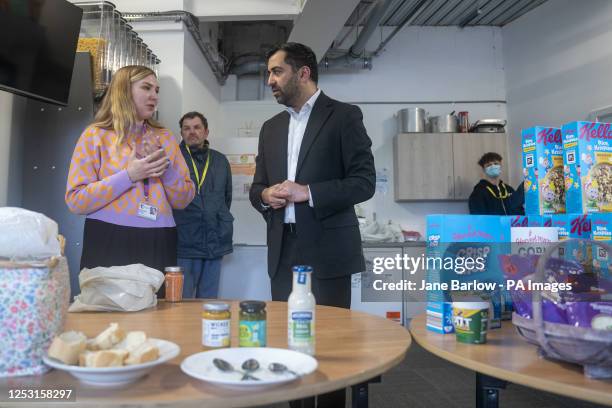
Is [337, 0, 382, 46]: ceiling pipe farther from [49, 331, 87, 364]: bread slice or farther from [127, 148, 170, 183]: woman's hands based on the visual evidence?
[49, 331, 87, 364]: bread slice

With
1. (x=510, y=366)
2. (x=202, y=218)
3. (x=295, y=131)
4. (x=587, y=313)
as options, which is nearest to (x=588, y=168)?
(x=587, y=313)

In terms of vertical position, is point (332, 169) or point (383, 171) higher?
point (383, 171)

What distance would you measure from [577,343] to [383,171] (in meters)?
4.81

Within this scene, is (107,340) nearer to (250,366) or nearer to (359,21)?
(250,366)

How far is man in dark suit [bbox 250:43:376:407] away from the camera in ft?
5.24

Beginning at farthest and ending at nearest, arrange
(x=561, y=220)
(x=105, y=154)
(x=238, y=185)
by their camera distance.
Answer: (x=238, y=185), (x=105, y=154), (x=561, y=220)

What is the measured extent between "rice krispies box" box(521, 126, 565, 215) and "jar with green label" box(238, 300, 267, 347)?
108 cm

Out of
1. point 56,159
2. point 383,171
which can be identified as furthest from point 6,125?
point 383,171

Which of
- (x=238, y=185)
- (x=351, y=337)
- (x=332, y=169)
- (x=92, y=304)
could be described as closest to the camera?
(x=351, y=337)

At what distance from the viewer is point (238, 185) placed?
4191mm

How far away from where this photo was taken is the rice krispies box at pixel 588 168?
52.7 inches

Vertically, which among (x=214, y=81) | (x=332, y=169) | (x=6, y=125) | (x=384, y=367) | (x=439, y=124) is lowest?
(x=384, y=367)

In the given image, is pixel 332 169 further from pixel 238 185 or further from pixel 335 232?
pixel 238 185

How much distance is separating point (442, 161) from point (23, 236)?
486 cm
